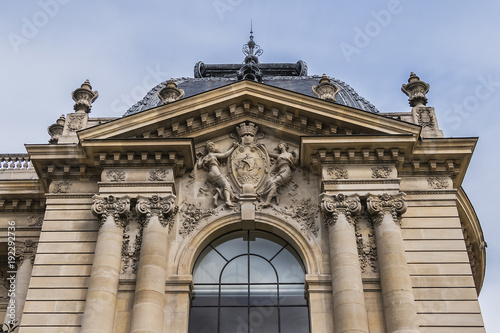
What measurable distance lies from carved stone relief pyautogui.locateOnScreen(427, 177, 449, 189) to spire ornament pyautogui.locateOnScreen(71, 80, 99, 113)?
1170 centimetres

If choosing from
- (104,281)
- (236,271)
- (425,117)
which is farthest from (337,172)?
(104,281)

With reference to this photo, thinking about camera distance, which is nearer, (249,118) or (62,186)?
(62,186)

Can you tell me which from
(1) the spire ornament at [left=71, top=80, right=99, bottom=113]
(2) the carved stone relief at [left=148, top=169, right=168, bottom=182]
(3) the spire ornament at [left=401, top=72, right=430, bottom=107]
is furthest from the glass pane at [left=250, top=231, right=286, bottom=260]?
(1) the spire ornament at [left=71, top=80, right=99, bottom=113]

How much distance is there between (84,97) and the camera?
23188mm

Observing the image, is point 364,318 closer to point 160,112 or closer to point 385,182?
point 385,182

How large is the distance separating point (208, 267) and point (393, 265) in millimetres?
5431

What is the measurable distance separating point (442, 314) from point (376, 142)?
5464 mm

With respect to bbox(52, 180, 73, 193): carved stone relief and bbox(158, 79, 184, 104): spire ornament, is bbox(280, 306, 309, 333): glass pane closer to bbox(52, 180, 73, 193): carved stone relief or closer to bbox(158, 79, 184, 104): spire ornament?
bbox(52, 180, 73, 193): carved stone relief

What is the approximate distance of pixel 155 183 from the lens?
20219 millimetres

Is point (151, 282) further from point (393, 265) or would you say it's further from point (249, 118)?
point (249, 118)

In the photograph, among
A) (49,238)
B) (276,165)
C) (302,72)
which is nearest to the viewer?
(49,238)

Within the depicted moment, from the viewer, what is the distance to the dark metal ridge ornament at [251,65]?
2893 cm

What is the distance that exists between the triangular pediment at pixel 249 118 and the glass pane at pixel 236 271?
172 inches

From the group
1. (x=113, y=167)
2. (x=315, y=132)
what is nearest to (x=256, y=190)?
(x=315, y=132)
